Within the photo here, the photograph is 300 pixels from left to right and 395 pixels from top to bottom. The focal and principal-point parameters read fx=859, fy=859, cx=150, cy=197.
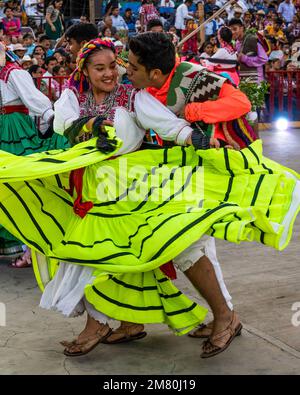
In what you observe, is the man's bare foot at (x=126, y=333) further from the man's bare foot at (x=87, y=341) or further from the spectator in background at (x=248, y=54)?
the spectator in background at (x=248, y=54)

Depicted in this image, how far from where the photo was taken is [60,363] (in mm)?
4227

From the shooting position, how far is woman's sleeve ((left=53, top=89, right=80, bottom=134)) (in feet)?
14.8

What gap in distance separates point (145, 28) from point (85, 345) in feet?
30.8

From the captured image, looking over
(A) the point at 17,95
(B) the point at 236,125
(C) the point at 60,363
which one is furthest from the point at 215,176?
(A) the point at 17,95

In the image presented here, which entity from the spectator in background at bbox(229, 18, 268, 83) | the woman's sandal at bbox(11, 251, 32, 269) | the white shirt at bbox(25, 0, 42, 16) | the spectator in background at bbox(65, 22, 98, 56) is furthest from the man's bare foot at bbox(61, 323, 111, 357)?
the white shirt at bbox(25, 0, 42, 16)

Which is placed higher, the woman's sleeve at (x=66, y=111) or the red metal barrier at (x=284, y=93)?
the woman's sleeve at (x=66, y=111)

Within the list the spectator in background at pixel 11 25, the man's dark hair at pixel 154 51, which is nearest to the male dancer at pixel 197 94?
the man's dark hair at pixel 154 51

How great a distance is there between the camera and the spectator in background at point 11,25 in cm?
1526

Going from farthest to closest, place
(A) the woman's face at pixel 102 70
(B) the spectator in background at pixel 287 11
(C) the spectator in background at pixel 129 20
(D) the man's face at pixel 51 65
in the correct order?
1. (B) the spectator in background at pixel 287 11
2. (C) the spectator in background at pixel 129 20
3. (D) the man's face at pixel 51 65
4. (A) the woman's face at pixel 102 70

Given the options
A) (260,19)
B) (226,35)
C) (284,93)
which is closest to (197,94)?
(226,35)

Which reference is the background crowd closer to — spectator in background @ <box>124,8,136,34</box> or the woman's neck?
spectator in background @ <box>124,8,136,34</box>

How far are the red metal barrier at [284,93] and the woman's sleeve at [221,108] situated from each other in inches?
399

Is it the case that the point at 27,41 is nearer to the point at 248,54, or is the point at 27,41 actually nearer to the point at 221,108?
the point at 248,54

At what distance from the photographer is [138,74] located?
4.30 meters
